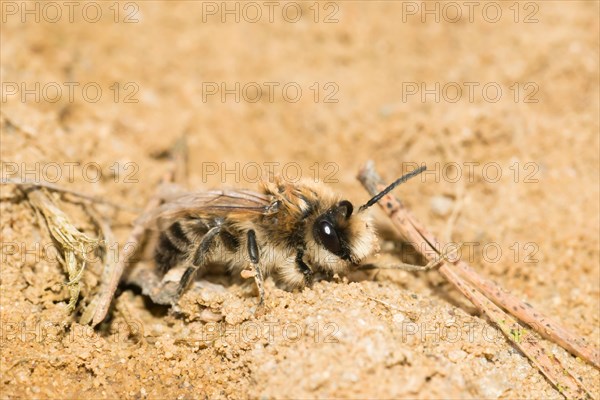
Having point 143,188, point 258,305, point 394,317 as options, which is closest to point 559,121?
point 394,317

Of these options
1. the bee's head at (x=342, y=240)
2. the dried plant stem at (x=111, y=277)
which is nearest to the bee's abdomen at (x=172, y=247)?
the dried plant stem at (x=111, y=277)

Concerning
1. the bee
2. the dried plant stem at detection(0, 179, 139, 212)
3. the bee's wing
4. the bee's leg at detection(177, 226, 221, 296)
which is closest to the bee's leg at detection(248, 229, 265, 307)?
the bee

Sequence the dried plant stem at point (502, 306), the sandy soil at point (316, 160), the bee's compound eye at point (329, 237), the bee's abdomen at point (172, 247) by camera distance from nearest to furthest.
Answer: the sandy soil at point (316, 160) → the dried plant stem at point (502, 306) → the bee's compound eye at point (329, 237) → the bee's abdomen at point (172, 247)

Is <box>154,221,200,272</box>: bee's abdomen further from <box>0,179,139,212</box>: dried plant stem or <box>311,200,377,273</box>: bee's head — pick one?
Answer: <box>311,200,377,273</box>: bee's head

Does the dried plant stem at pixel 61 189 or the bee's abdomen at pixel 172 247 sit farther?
the bee's abdomen at pixel 172 247

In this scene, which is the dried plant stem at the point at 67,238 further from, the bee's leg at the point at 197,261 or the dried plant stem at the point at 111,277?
the bee's leg at the point at 197,261

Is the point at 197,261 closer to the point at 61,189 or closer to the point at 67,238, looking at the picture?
the point at 67,238
